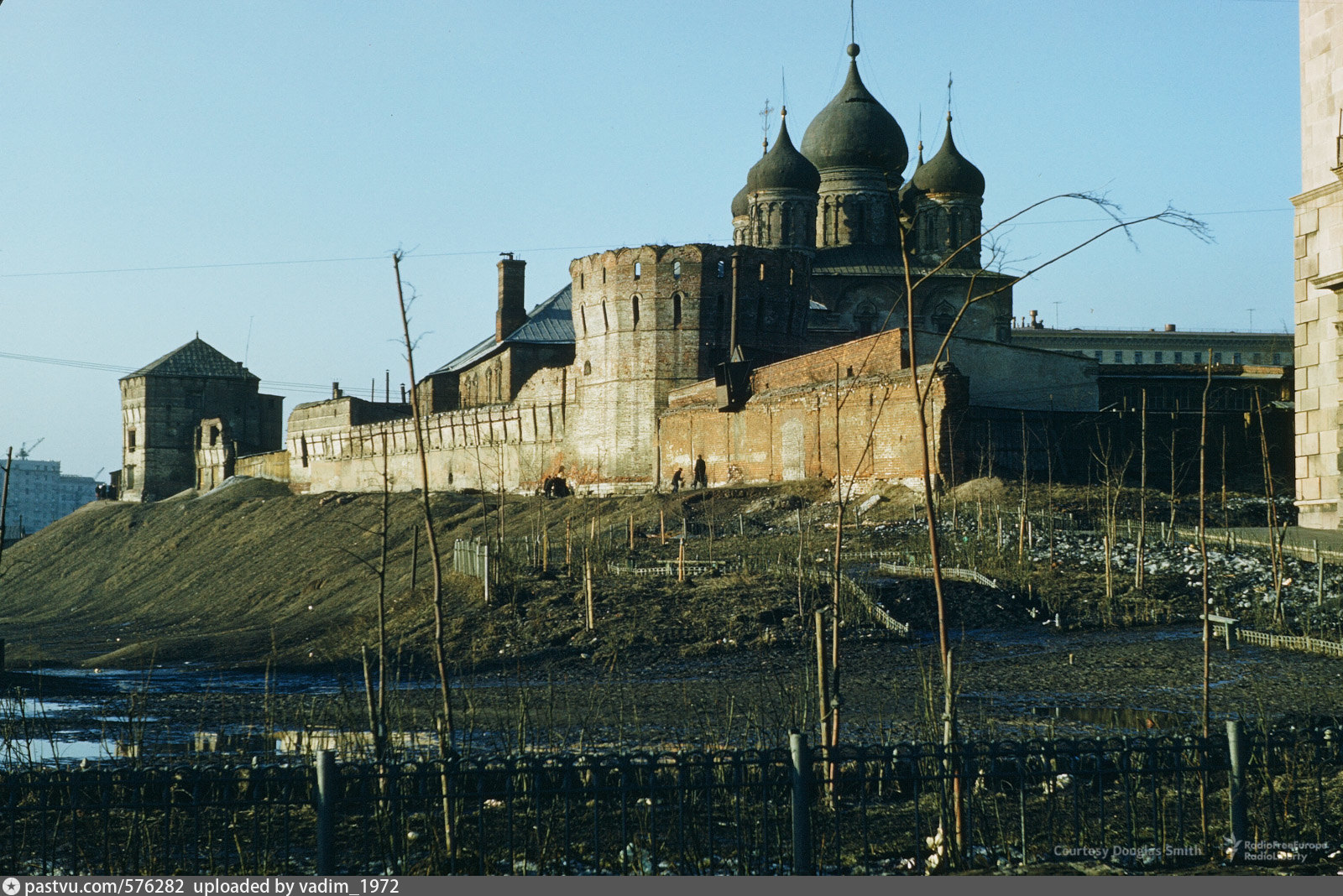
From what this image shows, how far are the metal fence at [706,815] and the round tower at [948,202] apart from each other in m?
41.4

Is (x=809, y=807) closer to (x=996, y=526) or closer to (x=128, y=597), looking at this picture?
(x=996, y=526)

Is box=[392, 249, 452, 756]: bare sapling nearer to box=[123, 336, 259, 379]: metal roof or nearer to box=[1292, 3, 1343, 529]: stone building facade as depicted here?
box=[1292, 3, 1343, 529]: stone building facade

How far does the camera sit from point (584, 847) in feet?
23.5

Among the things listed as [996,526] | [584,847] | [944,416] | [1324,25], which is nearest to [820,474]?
[944,416]

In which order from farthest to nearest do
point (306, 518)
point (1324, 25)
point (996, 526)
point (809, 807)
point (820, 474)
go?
1. point (306, 518)
2. point (820, 474)
3. point (996, 526)
4. point (1324, 25)
5. point (809, 807)

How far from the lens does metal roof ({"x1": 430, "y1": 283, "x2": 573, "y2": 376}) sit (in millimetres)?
48219

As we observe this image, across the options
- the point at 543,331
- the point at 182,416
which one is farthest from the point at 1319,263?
the point at 182,416

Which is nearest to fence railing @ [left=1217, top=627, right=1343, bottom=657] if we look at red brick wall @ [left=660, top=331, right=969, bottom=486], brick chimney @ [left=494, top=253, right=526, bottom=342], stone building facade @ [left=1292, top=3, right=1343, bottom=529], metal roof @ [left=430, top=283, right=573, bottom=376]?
stone building facade @ [left=1292, top=3, right=1343, bottom=529]

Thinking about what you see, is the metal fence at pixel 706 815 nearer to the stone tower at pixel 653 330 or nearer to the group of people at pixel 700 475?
the group of people at pixel 700 475

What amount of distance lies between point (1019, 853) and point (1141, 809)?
1198mm

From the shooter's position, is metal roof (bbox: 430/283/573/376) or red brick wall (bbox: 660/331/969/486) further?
metal roof (bbox: 430/283/573/376)

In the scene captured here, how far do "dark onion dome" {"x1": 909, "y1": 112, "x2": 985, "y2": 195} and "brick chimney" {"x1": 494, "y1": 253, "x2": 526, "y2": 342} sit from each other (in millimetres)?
15226

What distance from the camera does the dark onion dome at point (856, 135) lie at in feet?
160

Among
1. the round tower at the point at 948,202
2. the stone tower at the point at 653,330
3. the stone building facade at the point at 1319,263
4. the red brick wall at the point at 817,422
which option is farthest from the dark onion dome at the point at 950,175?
the stone building facade at the point at 1319,263
